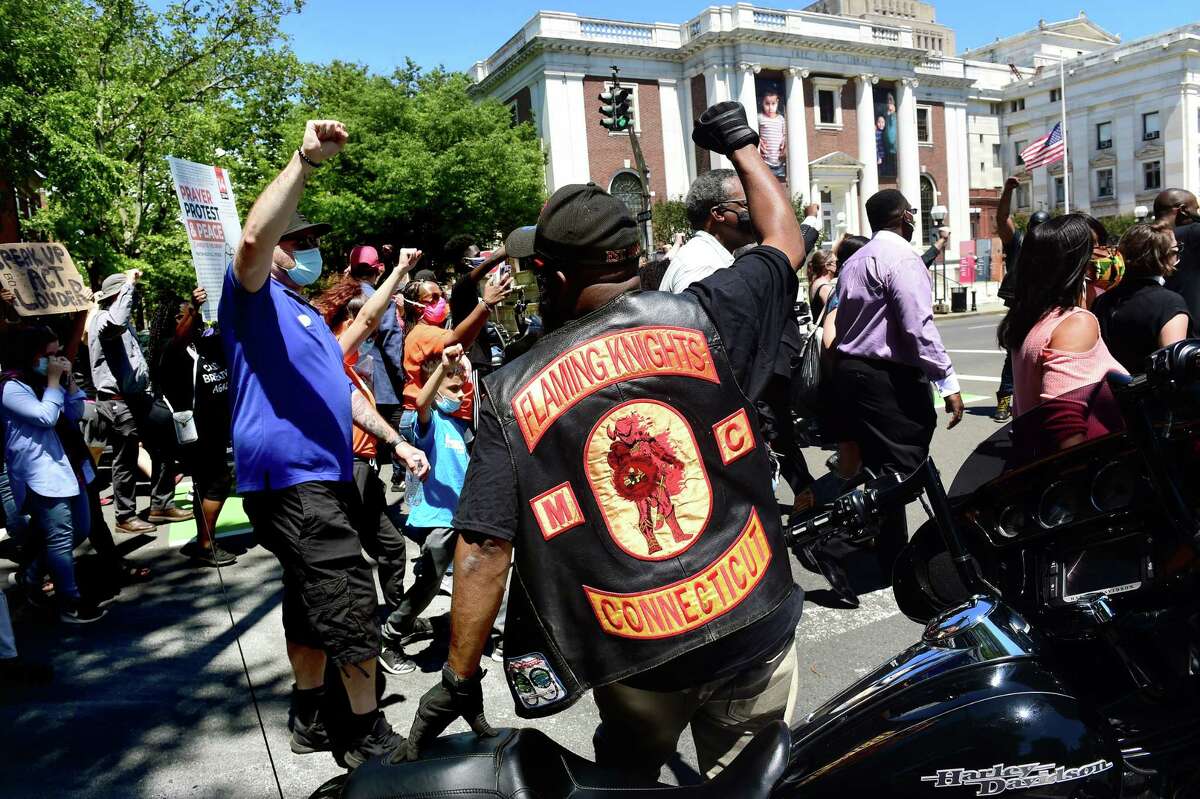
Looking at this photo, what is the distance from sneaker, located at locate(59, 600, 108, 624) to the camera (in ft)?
16.6

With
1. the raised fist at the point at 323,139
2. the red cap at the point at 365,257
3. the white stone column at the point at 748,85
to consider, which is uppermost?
the white stone column at the point at 748,85

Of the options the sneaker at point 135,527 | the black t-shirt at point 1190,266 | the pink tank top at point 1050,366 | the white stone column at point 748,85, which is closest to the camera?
the pink tank top at point 1050,366

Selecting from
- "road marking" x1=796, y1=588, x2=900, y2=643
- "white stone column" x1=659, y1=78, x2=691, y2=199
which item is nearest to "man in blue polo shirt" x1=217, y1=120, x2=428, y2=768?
"road marking" x1=796, y1=588, x2=900, y2=643

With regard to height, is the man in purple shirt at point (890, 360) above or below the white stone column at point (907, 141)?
below

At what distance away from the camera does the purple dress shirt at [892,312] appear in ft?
14.7

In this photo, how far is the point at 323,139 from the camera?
8.11 ft

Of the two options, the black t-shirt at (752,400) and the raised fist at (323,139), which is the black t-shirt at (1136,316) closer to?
the black t-shirt at (752,400)

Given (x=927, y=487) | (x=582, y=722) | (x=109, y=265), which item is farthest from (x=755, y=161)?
(x=109, y=265)

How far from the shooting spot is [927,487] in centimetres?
268

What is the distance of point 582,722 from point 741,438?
86.2 inches

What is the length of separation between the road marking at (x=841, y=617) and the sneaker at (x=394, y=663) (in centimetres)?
184

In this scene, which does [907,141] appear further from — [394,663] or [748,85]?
[394,663]

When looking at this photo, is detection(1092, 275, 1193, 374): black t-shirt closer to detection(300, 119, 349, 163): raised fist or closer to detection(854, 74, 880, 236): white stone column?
detection(300, 119, 349, 163): raised fist

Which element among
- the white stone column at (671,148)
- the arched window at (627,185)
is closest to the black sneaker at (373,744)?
the arched window at (627,185)
